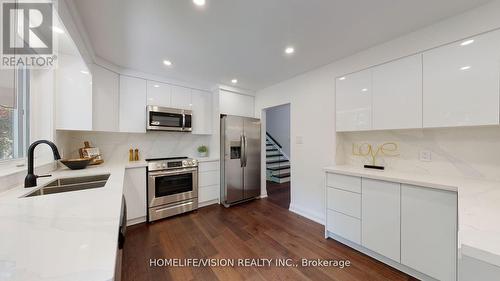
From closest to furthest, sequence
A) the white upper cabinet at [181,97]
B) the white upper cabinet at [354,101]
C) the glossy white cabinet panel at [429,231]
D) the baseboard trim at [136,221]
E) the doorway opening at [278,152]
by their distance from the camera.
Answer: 1. the glossy white cabinet panel at [429,231]
2. the white upper cabinet at [354,101]
3. the baseboard trim at [136,221]
4. the white upper cabinet at [181,97]
5. the doorway opening at [278,152]

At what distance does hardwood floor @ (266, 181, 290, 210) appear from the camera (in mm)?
3433

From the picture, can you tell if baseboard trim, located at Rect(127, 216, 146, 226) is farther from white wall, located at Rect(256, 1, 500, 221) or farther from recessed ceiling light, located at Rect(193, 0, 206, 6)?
recessed ceiling light, located at Rect(193, 0, 206, 6)

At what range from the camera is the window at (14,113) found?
1502 mm

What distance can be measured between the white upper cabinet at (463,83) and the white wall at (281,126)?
158 inches

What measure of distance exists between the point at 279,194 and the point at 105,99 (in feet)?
11.9

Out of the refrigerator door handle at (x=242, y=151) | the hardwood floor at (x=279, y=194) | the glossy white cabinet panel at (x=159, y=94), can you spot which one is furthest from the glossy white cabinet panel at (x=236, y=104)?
the hardwood floor at (x=279, y=194)

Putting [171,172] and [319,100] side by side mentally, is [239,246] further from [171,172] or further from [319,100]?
[319,100]

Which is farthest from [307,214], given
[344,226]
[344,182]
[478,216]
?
[478,216]

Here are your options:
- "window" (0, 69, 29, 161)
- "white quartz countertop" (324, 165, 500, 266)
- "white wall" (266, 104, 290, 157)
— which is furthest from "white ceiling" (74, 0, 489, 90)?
"white wall" (266, 104, 290, 157)

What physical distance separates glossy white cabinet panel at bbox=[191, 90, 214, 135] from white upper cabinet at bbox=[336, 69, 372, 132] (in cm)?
236

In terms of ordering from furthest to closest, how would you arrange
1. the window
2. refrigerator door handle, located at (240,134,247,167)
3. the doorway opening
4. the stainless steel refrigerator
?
the doorway opening, refrigerator door handle, located at (240,134,247,167), the stainless steel refrigerator, the window

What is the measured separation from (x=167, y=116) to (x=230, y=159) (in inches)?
53.0

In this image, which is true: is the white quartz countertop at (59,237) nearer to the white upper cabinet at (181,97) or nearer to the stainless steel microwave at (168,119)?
the stainless steel microwave at (168,119)

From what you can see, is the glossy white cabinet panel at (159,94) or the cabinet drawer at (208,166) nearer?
the glossy white cabinet panel at (159,94)
